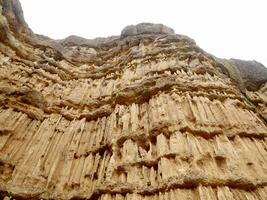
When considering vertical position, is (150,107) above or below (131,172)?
above

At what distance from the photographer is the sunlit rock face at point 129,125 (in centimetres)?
1263

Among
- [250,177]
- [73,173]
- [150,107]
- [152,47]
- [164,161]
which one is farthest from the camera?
[152,47]

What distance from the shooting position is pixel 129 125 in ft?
54.4

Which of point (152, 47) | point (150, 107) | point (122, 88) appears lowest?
point (150, 107)

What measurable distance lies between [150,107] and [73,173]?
4.80m

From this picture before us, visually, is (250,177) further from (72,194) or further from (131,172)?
(72,194)

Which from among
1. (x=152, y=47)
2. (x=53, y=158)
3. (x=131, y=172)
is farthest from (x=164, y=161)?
(x=152, y=47)

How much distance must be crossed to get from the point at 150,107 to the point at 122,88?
9.17 feet

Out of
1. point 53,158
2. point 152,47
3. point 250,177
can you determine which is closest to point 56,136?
point 53,158

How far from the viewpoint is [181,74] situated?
19844 millimetres

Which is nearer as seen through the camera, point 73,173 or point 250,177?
point 250,177

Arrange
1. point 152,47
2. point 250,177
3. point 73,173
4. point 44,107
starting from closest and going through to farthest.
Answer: point 250,177, point 73,173, point 44,107, point 152,47

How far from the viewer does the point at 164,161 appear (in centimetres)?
1322

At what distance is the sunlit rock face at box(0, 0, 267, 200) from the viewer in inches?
497
